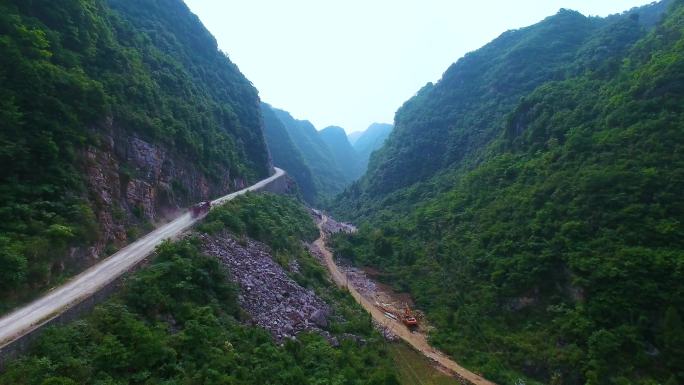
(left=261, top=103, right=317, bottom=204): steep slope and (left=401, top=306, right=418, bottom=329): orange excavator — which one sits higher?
(left=261, top=103, right=317, bottom=204): steep slope

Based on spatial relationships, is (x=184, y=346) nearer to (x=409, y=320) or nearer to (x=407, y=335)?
(x=407, y=335)

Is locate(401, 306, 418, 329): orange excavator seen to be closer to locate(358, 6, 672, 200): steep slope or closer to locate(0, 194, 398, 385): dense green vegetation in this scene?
locate(0, 194, 398, 385): dense green vegetation

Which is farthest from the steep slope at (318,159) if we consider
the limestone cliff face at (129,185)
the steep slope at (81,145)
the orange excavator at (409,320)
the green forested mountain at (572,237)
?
the orange excavator at (409,320)

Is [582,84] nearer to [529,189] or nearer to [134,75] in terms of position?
[529,189]

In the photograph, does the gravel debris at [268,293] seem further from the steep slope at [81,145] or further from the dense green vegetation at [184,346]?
the steep slope at [81,145]

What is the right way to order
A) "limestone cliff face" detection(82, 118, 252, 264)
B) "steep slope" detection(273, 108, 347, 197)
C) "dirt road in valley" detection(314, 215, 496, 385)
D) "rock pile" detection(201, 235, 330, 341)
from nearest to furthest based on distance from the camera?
1. "rock pile" detection(201, 235, 330, 341)
2. "limestone cliff face" detection(82, 118, 252, 264)
3. "dirt road in valley" detection(314, 215, 496, 385)
4. "steep slope" detection(273, 108, 347, 197)

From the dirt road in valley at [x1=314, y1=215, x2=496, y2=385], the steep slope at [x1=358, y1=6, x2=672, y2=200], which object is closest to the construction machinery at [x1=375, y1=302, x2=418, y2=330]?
the dirt road in valley at [x1=314, y1=215, x2=496, y2=385]
